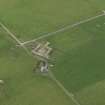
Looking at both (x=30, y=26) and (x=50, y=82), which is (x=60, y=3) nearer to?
(x=30, y=26)

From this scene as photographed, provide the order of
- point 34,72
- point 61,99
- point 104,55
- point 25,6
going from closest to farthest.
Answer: point 61,99
point 34,72
point 104,55
point 25,6

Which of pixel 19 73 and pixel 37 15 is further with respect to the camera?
pixel 37 15

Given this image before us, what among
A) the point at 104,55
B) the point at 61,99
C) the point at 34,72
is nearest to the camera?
the point at 61,99

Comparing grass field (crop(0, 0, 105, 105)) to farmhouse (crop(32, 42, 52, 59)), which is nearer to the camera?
grass field (crop(0, 0, 105, 105))

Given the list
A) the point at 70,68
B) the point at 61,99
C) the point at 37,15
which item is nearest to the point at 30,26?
the point at 37,15

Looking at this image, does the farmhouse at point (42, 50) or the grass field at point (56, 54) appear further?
the farmhouse at point (42, 50)

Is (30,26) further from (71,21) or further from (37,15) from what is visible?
(71,21)

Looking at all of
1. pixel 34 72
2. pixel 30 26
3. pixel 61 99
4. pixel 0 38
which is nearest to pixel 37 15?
pixel 30 26
